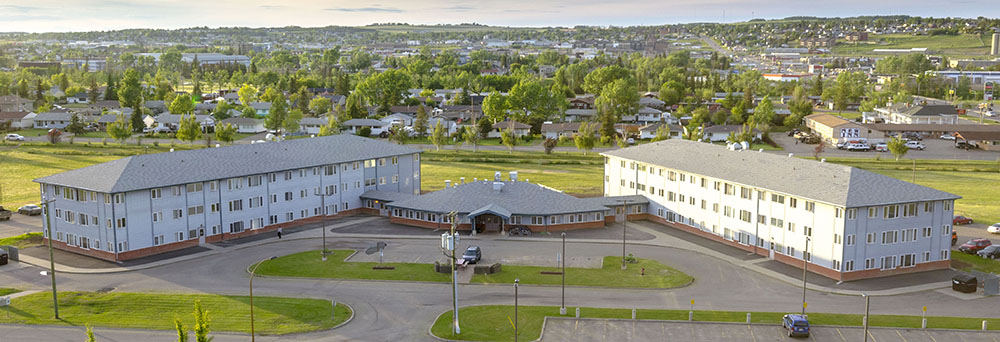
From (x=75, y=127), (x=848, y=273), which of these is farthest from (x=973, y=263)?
(x=75, y=127)

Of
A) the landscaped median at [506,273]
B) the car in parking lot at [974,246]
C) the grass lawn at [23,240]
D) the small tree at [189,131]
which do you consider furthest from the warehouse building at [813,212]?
the small tree at [189,131]

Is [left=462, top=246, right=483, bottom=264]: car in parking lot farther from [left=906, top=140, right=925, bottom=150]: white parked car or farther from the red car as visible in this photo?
[left=906, top=140, right=925, bottom=150]: white parked car

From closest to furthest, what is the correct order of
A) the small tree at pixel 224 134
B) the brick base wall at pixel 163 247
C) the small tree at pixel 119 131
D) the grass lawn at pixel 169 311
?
the grass lawn at pixel 169 311 < the brick base wall at pixel 163 247 < the small tree at pixel 224 134 < the small tree at pixel 119 131

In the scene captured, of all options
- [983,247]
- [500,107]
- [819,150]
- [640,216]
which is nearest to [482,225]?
[640,216]

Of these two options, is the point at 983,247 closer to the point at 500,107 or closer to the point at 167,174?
the point at 167,174

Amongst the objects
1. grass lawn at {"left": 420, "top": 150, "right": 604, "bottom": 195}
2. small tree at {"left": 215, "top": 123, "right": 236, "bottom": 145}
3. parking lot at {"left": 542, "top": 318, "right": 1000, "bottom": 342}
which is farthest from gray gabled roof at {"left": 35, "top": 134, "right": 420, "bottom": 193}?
small tree at {"left": 215, "top": 123, "right": 236, "bottom": 145}

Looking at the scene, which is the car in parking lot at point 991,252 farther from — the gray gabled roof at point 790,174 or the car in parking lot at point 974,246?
the gray gabled roof at point 790,174

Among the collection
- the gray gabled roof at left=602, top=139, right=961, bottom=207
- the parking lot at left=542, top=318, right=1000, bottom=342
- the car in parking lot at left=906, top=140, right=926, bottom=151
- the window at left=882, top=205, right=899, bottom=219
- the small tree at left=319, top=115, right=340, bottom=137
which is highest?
the gray gabled roof at left=602, top=139, right=961, bottom=207
